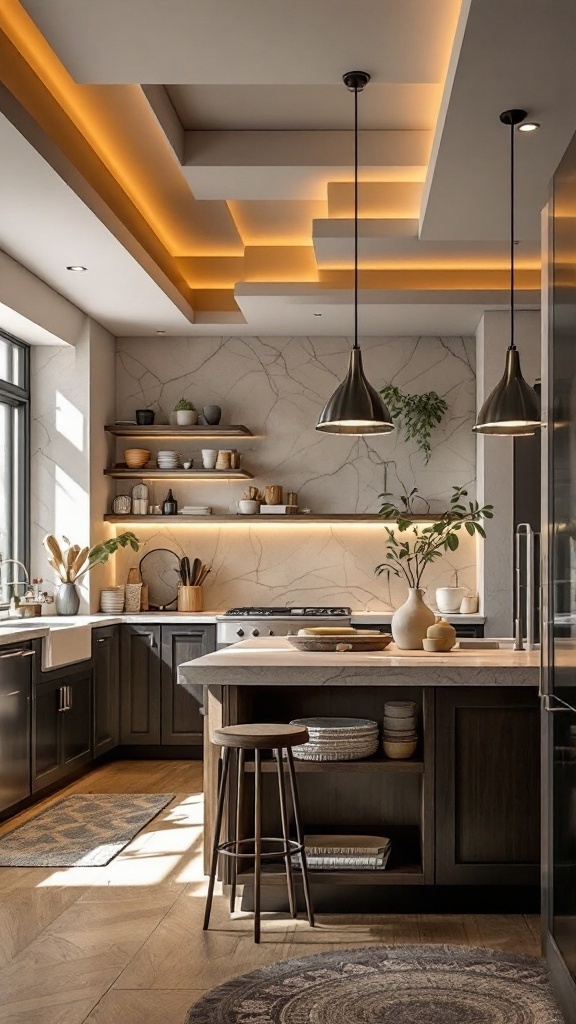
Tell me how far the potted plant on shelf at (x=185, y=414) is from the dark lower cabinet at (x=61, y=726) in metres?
1.91

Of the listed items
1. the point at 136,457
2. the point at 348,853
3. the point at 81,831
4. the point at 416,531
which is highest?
the point at 136,457

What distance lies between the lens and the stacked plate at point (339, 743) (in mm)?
3805

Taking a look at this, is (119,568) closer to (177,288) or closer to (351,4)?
(177,288)

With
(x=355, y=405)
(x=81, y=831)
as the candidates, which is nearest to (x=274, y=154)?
(x=355, y=405)

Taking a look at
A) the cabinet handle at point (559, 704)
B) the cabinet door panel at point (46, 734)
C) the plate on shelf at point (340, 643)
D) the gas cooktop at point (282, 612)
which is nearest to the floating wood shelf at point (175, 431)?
the gas cooktop at point (282, 612)

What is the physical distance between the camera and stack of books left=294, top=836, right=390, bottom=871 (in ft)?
12.3

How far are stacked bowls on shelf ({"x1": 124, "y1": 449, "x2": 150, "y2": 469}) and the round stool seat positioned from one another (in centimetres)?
394

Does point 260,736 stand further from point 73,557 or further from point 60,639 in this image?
point 73,557

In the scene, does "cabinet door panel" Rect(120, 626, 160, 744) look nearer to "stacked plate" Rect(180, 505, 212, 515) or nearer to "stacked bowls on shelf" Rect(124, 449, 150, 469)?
"stacked plate" Rect(180, 505, 212, 515)

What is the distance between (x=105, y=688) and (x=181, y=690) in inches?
19.5

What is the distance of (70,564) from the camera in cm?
673

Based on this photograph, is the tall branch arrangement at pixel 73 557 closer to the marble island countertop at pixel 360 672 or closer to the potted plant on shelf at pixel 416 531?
the potted plant on shelf at pixel 416 531

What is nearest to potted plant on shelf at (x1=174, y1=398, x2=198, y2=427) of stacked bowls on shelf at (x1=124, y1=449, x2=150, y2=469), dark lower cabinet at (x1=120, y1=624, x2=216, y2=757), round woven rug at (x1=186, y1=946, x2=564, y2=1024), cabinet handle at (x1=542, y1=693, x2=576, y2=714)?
stacked bowls on shelf at (x1=124, y1=449, x2=150, y2=469)

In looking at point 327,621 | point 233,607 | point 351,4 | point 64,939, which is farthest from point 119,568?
point 351,4
